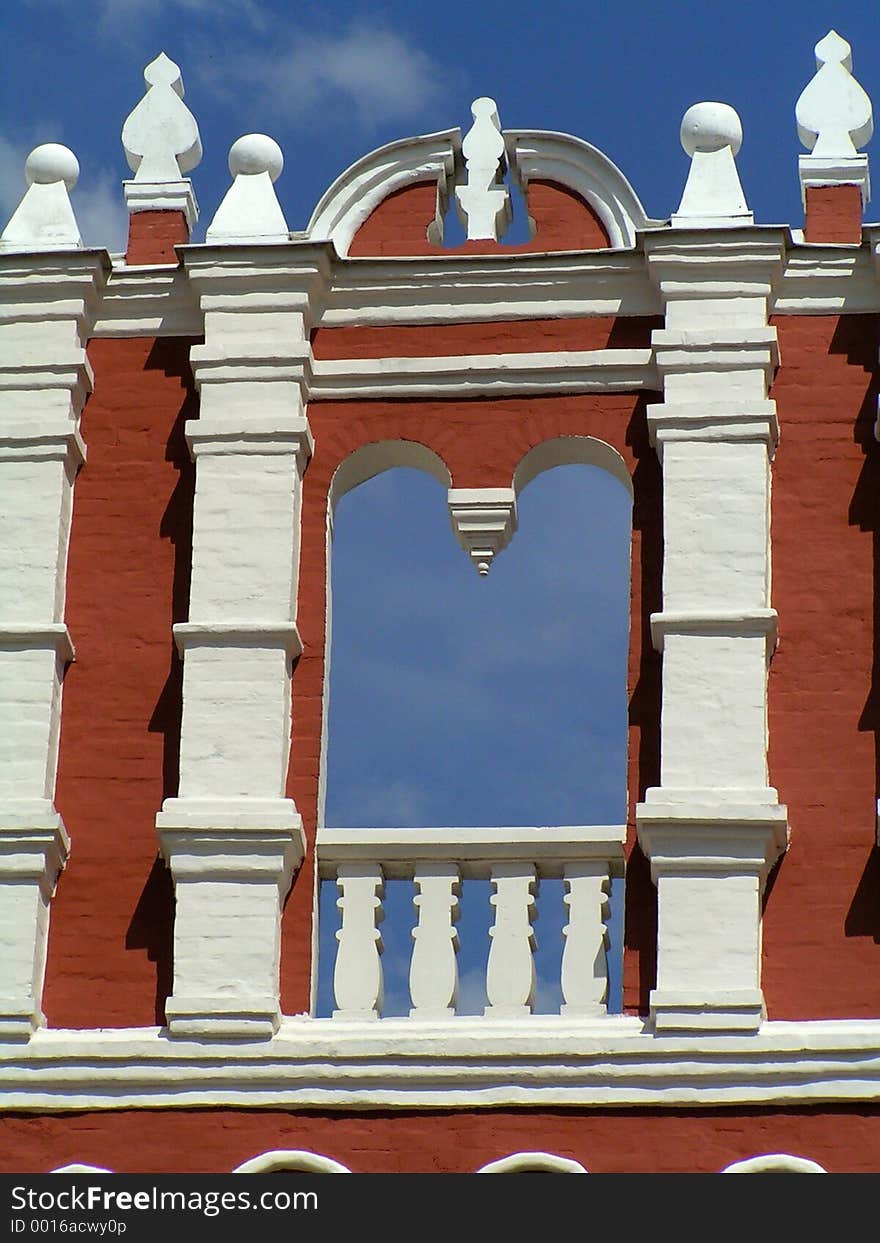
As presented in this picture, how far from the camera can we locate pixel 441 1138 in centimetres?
1550

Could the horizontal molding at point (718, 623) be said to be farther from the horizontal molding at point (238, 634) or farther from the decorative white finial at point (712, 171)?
the decorative white finial at point (712, 171)

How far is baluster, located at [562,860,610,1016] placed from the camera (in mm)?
15953

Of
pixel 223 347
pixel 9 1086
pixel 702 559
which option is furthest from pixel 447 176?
pixel 9 1086

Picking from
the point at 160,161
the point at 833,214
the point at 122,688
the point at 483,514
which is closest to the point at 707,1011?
the point at 483,514

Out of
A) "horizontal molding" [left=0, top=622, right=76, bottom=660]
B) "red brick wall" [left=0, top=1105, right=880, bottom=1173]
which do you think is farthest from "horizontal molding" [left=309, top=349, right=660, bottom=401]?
"red brick wall" [left=0, top=1105, right=880, bottom=1173]

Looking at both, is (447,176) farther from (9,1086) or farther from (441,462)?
(9,1086)

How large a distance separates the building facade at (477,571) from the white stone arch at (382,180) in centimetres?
2

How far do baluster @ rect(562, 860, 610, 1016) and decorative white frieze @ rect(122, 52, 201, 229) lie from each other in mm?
4089

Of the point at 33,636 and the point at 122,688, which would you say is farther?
the point at 122,688

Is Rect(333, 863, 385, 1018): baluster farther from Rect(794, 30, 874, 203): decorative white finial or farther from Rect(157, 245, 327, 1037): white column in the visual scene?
Rect(794, 30, 874, 203): decorative white finial

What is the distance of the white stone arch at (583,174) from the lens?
1752cm

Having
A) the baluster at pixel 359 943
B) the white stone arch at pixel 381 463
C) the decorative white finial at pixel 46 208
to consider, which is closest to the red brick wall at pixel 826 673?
the white stone arch at pixel 381 463

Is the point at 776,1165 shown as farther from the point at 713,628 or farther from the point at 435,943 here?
the point at 713,628

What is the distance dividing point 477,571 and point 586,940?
78.5 inches
